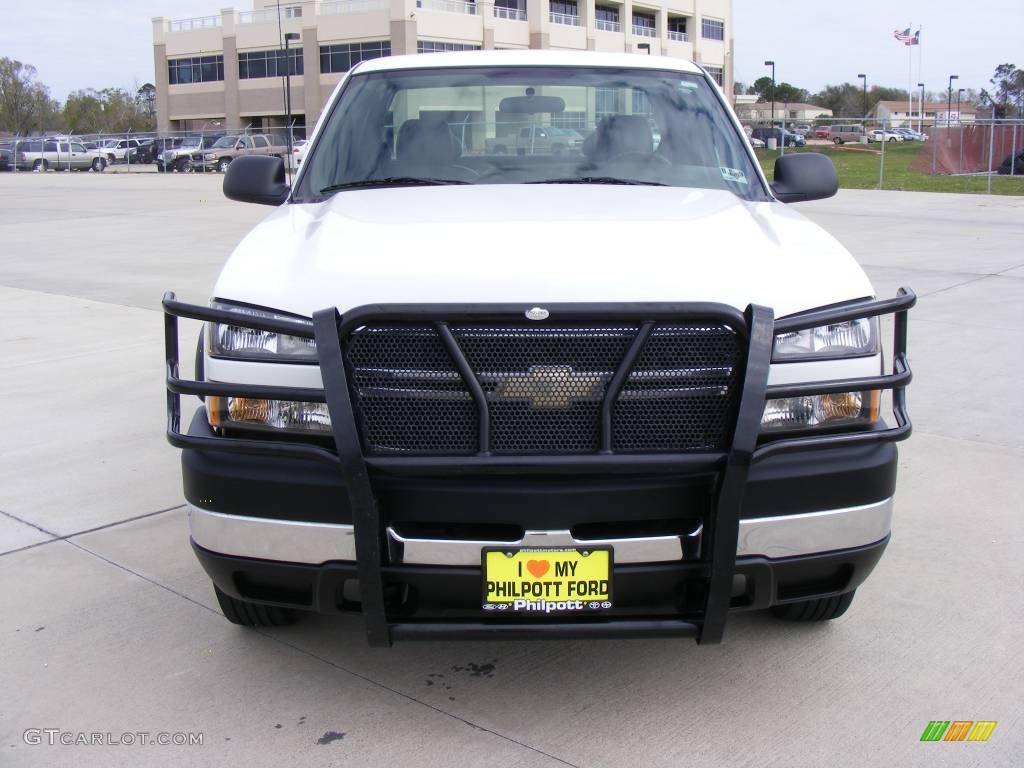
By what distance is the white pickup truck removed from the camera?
2.81 m

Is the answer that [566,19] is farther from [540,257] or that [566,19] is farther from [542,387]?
[542,387]

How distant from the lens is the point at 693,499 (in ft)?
9.40

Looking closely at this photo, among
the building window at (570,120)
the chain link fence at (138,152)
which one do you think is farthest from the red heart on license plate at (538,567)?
the chain link fence at (138,152)

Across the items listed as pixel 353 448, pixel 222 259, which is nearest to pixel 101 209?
pixel 222 259

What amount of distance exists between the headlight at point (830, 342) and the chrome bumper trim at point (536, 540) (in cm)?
42

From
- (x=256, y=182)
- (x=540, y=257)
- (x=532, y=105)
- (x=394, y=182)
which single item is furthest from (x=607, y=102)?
(x=540, y=257)

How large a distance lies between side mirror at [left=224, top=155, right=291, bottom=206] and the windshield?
0.69 ft

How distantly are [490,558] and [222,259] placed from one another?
11536 millimetres

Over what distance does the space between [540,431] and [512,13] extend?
76.0m

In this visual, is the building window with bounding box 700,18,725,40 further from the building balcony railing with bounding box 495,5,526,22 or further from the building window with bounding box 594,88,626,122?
the building window with bounding box 594,88,626,122

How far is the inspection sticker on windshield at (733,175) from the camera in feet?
14.1

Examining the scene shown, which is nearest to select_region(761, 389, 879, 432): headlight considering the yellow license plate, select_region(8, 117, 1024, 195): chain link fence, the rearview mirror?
the yellow license plate

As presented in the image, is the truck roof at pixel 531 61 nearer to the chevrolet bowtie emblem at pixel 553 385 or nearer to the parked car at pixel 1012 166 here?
the chevrolet bowtie emblem at pixel 553 385

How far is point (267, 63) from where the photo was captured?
76688 millimetres
